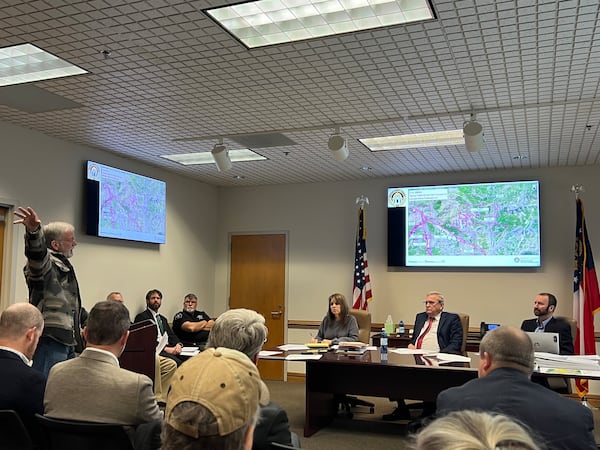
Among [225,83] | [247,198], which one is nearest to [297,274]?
[247,198]

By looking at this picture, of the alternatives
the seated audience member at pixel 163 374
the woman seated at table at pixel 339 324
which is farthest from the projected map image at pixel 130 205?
the woman seated at table at pixel 339 324

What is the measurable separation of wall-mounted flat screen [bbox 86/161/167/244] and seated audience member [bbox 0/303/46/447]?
361cm

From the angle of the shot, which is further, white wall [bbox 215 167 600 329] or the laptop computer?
white wall [bbox 215 167 600 329]

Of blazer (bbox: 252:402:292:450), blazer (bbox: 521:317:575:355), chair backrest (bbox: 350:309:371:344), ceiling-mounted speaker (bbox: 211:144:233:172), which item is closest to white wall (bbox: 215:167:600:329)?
chair backrest (bbox: 350:309:371:344)

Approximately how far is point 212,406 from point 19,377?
1441mm

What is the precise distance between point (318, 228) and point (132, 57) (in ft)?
14.9

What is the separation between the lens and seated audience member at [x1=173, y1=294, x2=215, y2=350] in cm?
694

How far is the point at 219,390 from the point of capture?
1115mm

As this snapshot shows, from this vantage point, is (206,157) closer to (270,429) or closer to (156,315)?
(156,315)

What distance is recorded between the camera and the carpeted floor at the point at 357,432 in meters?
4.63

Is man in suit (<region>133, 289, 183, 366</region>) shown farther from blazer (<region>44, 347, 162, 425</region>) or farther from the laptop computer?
blazer (<region>44, 347, 162, 425</region>)

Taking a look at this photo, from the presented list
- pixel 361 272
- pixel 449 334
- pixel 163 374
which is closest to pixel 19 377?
pixel 163 374

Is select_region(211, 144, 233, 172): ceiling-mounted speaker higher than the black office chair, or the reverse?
select_region(211, 144, 233, 172): ceiling-mounted speaker

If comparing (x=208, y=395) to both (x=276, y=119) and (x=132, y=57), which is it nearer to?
(x=132, y=57)
